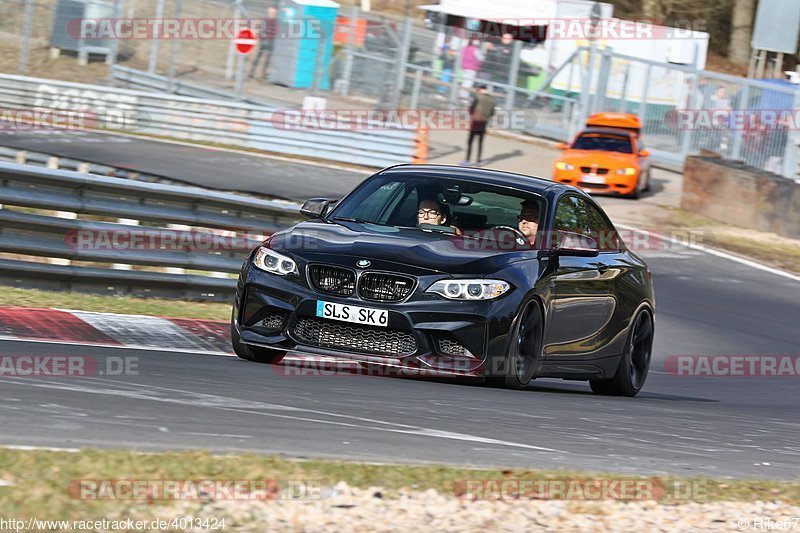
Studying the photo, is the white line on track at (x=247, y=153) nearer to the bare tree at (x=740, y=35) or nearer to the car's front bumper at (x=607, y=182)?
the car's front bumper at (x=607, y=182)

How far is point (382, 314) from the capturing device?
802 centimetres

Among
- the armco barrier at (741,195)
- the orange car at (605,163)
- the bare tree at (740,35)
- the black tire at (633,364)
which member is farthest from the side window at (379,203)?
the bare tree at (740,35)

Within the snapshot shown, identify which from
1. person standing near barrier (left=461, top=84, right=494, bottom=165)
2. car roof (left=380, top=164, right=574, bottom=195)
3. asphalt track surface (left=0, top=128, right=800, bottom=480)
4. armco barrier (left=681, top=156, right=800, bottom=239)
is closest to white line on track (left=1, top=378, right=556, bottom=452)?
asphalt track surface (left=0, top=128, right=800, bottom=480)

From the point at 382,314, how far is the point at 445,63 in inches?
1084

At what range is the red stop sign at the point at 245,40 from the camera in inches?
1227

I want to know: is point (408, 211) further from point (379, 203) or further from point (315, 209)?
point (315, 209)

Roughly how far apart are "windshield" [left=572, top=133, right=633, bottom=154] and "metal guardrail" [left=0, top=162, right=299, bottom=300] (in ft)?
53.5

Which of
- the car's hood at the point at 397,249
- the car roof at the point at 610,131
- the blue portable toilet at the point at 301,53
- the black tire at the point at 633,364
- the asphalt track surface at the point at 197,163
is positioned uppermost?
the blue portable toilet at the point at 301,53

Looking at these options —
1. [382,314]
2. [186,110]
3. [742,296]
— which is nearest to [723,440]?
[382,314]

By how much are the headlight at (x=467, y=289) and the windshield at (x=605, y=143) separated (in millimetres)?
20577

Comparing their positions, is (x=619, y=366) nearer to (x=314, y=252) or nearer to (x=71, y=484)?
(x=314, y=252)

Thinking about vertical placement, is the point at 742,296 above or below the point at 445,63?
below

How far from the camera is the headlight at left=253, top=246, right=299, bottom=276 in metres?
8.32

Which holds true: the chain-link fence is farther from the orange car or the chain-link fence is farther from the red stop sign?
the orange car
